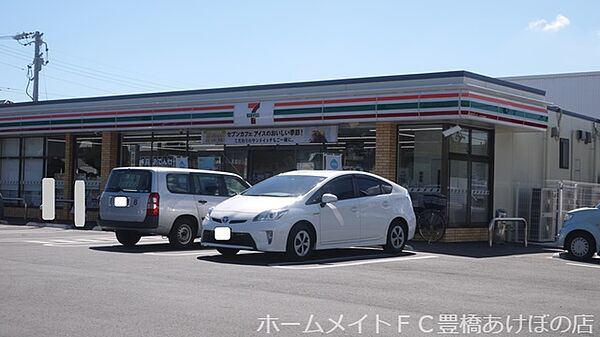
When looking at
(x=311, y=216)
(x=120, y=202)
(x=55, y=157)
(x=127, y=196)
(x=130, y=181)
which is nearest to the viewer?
(x=311, y=216)

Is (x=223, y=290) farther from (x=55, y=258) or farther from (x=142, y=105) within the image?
(x=142, y=105)

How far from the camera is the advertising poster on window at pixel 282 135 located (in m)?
21.0

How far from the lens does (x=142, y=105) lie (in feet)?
79.6

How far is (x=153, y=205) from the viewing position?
14.8 metres

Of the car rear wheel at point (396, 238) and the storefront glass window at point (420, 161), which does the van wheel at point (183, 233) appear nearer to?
the car rear wheel at point (396, 238)

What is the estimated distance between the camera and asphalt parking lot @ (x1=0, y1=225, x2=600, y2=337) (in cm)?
710

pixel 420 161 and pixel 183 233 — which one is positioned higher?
pixel 420 161

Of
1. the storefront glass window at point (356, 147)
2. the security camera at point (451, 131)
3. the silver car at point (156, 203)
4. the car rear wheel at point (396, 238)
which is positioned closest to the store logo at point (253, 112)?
the storefront glass window at point (356, 147)

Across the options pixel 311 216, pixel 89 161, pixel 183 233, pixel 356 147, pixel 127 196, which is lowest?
pixel 183 233

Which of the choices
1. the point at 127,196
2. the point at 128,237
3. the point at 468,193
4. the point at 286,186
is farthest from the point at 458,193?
the point at 127,196

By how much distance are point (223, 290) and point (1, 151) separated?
76.2 feet

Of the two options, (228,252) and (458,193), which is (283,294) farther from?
(458,193)

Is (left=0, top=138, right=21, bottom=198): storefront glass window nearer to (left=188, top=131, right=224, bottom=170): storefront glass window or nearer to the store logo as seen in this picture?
(left=188, top=131, right=224, bottom=170): storefront glass window

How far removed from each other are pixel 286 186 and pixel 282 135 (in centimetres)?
806
